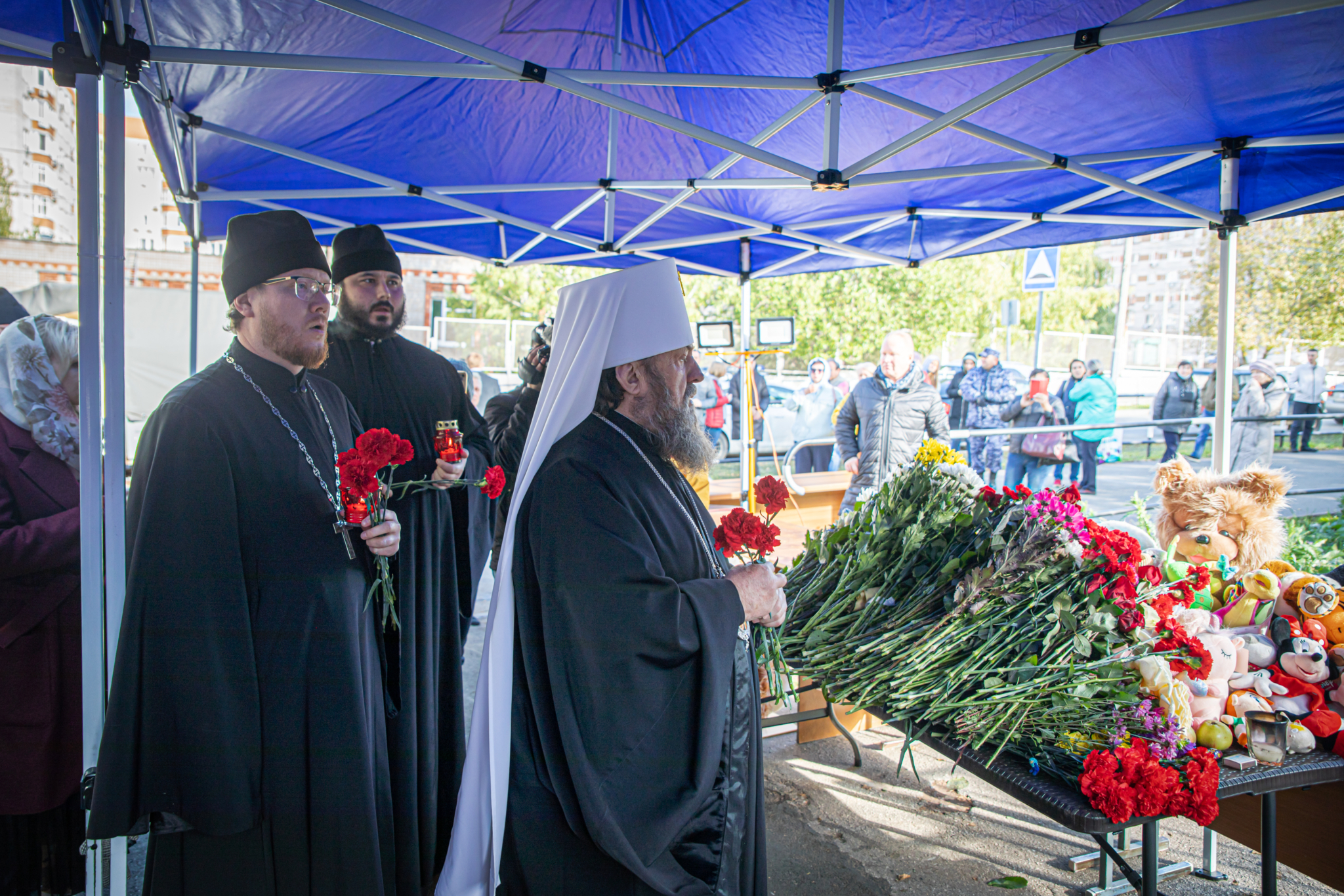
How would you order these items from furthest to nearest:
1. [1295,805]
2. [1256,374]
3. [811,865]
Answer: [1256,374], [811,865], [1295,805]

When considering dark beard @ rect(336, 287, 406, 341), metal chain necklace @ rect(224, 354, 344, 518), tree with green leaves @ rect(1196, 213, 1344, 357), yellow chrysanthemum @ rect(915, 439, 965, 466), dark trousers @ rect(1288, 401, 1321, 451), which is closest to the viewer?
metal chain necklace @ rect(224, 354, 344, 518)

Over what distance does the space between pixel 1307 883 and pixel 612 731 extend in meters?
3.06

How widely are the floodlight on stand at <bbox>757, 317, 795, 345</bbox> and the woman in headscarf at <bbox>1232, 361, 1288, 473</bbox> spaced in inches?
217

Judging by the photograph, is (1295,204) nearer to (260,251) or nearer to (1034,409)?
(260,251)

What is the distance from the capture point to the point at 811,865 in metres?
3.17

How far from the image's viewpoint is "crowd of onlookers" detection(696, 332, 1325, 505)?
20.5 feet

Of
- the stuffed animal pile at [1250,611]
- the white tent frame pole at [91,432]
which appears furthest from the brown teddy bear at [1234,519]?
the white tent frame pole at [91,432]

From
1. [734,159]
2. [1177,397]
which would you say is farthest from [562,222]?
[1177,397]

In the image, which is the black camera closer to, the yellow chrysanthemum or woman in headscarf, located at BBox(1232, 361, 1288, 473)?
the yellow chrysanthemum

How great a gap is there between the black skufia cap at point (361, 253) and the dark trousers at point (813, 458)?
8.89 m

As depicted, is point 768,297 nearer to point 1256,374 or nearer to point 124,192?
point 1256,374

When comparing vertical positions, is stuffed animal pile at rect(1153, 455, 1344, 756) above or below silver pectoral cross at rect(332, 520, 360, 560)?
below

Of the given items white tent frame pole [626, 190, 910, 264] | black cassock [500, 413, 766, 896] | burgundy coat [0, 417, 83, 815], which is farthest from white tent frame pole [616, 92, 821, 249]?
burgundy coat [0, 417, 83, 815]

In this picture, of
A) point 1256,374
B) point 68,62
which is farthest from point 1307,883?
point 1256,374
